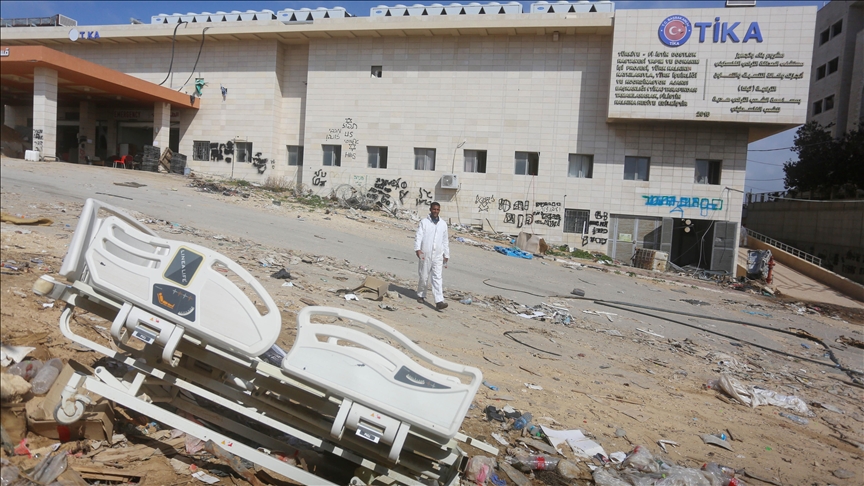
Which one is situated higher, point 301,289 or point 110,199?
point 110,199

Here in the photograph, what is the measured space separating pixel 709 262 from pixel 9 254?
913 inches

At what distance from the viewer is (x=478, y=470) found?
3.75 meters

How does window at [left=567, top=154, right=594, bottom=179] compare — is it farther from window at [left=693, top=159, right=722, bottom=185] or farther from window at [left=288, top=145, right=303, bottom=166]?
Answer: window at [left=288, top=145, right=303, bottom=166]

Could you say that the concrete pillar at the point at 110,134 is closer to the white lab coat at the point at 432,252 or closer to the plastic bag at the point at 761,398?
the white lab coat at the point at 432,252

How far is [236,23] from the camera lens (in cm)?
2366

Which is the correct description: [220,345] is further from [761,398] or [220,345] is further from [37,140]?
[761,398]

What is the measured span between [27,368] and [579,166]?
858 inches

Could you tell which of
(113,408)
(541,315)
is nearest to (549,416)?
(113,408)

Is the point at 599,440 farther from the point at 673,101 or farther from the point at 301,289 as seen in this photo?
the point at 673,101

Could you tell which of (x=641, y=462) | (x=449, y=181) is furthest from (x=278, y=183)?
(x=641, y=462)

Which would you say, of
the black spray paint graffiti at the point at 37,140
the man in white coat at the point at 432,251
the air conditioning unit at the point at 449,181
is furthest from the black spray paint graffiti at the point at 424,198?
the black spray paint graffiti at the point at 37,140

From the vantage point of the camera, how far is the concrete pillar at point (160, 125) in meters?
22.2

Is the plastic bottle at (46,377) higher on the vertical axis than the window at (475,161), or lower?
lower

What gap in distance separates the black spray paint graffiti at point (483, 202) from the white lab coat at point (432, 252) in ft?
48.1
